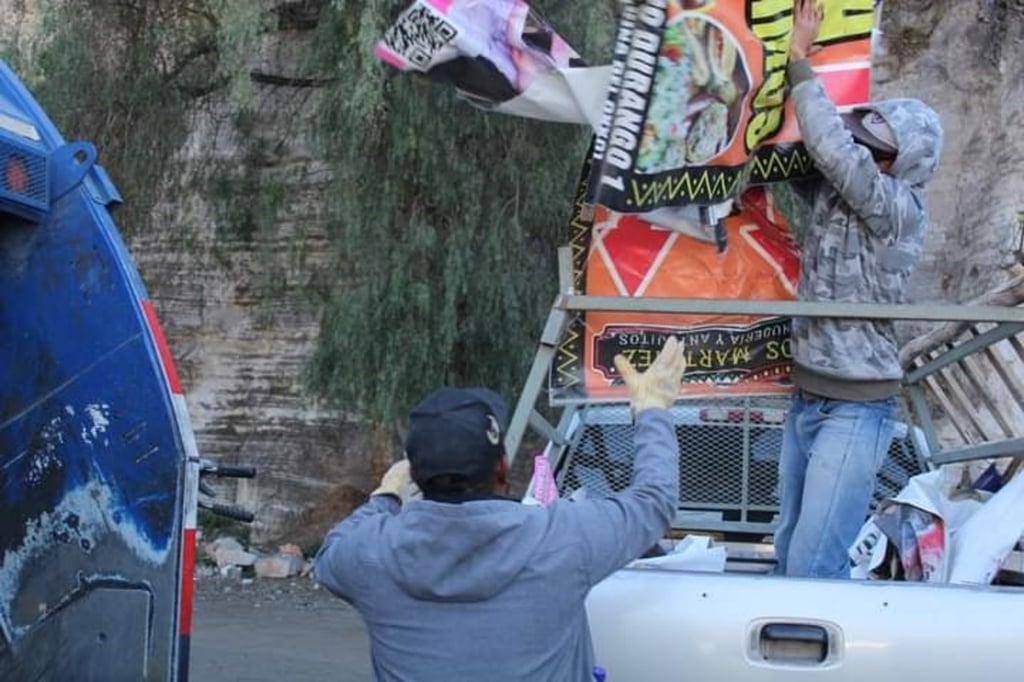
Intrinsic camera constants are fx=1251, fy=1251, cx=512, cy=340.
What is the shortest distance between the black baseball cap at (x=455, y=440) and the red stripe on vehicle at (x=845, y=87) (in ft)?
5.64

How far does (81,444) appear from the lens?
3619 mm

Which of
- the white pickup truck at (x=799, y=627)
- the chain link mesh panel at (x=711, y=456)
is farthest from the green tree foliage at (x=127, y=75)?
the white pickup truck at (x=799, y=627)

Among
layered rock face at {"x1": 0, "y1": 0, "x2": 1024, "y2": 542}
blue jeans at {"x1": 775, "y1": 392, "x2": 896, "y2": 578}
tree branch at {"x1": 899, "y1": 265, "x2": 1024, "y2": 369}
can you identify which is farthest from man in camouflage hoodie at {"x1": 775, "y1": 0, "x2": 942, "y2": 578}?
layered rock face at {"x1": 0, "y1": 0, "x2": 1024, "y2": 542}

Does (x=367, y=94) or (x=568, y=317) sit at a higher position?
(x=367, y=94)

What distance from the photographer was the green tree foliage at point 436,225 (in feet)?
27.9

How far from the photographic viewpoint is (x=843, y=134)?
3.38m

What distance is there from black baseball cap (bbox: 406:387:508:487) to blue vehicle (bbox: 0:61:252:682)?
1163 millimetres

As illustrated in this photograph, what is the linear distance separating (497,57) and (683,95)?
0.54 meters

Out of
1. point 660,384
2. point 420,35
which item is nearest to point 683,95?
point 420,35

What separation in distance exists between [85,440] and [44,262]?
549 mm

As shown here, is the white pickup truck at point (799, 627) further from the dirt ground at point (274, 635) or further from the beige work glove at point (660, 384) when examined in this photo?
the dirt ground at point (274, 635)

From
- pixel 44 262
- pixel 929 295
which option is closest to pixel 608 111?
pixel 44 262

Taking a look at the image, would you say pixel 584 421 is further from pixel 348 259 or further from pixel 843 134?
pixel 348 259

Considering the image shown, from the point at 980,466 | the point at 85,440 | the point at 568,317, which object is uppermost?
the point at 568,317
